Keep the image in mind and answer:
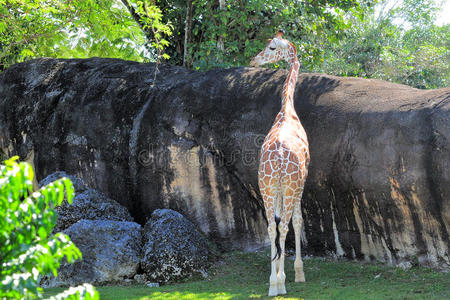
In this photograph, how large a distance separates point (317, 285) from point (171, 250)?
2.44m

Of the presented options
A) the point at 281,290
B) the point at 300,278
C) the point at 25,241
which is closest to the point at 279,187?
the point at 281,290

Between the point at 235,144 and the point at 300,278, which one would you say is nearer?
the point at 300,278

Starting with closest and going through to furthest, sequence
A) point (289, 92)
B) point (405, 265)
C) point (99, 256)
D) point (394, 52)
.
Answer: point (405, 265) < point (99, 256) < point (289, 92) < point (394, 52)

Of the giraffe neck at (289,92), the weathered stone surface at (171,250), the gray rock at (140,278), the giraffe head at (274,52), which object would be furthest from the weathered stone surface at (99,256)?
the giraffe head at (274,52)

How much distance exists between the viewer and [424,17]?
24031 millimetres

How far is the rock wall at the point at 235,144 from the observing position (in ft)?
27.5

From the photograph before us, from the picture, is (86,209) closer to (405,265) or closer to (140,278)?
(140,278)

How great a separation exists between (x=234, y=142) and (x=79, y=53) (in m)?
8.08

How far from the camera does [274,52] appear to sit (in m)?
9.59

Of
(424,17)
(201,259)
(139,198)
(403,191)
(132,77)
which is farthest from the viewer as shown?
(424,17)

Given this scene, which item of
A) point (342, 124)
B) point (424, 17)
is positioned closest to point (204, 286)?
point (342, 124)

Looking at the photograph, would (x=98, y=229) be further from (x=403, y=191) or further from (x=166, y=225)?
(x=403, y=191)

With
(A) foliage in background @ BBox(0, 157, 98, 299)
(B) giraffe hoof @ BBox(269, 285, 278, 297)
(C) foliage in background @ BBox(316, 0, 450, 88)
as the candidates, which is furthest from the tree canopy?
(A) foliage in background @ BBox(0, 157, 98, 299)

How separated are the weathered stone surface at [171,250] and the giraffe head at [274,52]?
3.17 m
